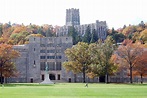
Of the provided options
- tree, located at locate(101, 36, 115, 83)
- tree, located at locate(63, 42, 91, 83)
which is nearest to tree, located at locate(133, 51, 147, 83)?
tree, located at locate(101, 36, 115, 83)

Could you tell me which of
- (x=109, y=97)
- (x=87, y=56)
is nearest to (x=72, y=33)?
(x=87, y=56)

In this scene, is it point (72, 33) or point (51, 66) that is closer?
point (51, 66)

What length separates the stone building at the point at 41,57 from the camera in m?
104

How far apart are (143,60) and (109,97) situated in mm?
47764

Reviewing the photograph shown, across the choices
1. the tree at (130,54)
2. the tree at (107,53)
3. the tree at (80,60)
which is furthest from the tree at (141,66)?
the tree at (80,60)

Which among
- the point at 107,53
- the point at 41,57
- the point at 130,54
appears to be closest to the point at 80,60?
the point at 107,53

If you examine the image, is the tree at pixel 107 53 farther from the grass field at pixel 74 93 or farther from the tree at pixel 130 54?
the grass field at pixel 74 93

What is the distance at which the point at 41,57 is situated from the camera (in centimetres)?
10475

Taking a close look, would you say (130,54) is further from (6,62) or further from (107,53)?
(6,62)

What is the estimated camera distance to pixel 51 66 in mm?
104938

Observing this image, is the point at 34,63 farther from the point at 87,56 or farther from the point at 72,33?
the point at 72,33

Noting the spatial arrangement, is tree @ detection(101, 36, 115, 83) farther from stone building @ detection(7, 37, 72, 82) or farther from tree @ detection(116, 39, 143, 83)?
stone building @ detection(7, 37, 72, 82)

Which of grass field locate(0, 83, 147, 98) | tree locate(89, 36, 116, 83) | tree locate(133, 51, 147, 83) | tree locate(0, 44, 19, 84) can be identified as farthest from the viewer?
tree locate(89, 36, 116, 83)

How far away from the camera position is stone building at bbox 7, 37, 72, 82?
340 ft
